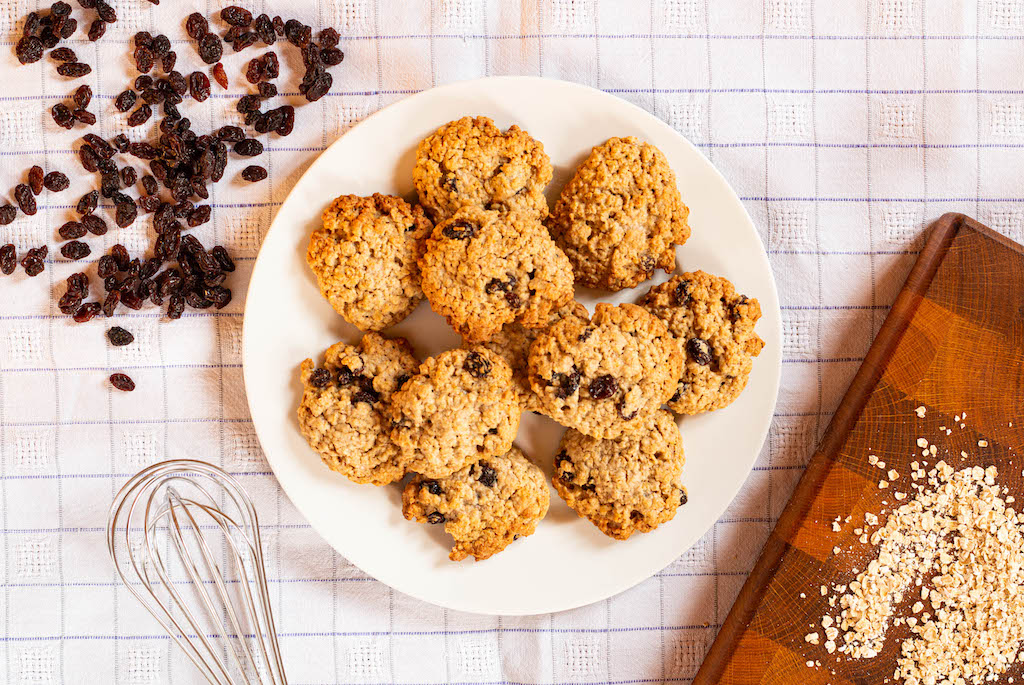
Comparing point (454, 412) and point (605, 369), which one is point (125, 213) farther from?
point (605, 369)

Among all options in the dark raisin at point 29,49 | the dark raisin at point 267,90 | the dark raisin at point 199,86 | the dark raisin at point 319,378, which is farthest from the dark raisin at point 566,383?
the dark raisin at point 29,49

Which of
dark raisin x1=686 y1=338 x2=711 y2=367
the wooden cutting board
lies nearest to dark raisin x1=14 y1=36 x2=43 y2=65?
dark raisin x1=686 y1=338 x2=711 y2=367

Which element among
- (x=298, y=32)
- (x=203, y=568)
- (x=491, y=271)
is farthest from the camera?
(x=203, y=568)

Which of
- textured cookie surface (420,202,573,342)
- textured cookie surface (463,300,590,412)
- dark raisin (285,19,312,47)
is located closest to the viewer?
textured cookie surface (420,202,573,342)

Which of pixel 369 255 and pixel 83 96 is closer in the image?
pixel 369 255

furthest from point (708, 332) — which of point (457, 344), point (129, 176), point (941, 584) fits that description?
point (129, 176)

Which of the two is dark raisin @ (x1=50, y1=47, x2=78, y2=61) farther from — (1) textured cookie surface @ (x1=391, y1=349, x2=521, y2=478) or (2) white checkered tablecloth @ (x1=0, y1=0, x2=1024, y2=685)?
(1) textured cookie surface @ (x1=391, y1=349, x2=521, y2=478)

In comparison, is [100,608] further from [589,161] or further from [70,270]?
[589,161]
